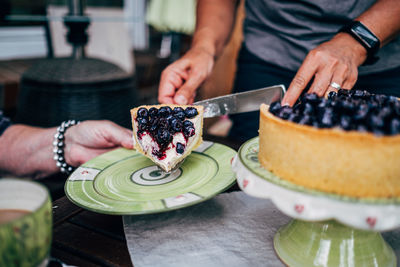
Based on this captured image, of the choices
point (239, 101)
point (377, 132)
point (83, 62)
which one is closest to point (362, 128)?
point (377, 132)

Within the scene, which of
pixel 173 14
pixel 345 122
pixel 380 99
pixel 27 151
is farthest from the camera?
pixel 173 14

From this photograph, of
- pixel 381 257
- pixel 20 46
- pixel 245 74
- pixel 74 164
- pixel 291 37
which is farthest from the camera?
pixel 20 46

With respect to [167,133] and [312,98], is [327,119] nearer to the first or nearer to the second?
[312,98]

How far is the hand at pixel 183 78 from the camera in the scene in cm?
130

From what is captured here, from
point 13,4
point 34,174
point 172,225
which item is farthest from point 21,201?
point 13,4

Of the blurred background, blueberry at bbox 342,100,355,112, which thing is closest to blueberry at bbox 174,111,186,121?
blueberry at bbox 342,100,355,112

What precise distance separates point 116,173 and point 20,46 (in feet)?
10.3

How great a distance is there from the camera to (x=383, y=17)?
1130 millimetres

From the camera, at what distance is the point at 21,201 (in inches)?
22.0

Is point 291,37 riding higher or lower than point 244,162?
higher

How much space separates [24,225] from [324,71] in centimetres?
89

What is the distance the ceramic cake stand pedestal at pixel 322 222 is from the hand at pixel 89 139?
571mm

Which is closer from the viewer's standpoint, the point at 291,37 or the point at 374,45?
the point at 374,45

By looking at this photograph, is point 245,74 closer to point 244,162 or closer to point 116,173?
point 116,173
